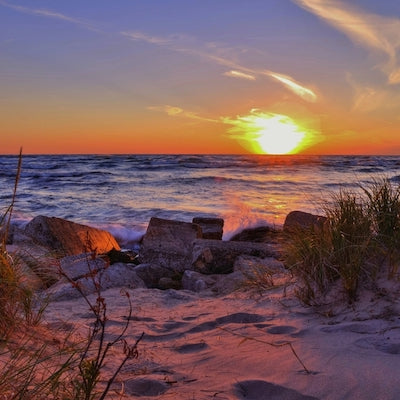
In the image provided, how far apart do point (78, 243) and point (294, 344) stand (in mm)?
5979

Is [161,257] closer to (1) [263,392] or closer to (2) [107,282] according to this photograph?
(2) [107,282]

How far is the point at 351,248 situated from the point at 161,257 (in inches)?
169

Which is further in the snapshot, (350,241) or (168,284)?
(168,284)

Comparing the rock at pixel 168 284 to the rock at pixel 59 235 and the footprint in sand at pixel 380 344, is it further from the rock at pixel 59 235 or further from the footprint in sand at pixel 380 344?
the footprint in sand at pixel 380 344

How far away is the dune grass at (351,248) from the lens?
3.51m

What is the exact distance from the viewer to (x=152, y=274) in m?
6.50

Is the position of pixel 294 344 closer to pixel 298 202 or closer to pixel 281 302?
pixel 281 302

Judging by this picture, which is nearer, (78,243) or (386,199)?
(386,199)

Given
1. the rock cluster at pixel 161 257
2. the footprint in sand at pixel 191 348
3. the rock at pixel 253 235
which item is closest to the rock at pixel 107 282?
the rock cluster at pixel 161 257

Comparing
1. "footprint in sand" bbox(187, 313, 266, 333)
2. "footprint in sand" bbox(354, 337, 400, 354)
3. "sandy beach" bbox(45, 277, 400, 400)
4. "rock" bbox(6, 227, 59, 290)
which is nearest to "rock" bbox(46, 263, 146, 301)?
"rock" bbox(6, 227, 59, 290)

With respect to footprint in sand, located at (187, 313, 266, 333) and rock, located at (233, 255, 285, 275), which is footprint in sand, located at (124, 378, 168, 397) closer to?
footprint in sand, located at (187, 313, 266, 333)

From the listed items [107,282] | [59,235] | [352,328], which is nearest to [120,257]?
[59,235]

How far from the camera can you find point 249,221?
11828 mm

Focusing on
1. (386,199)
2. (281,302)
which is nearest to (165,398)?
(281,302)
